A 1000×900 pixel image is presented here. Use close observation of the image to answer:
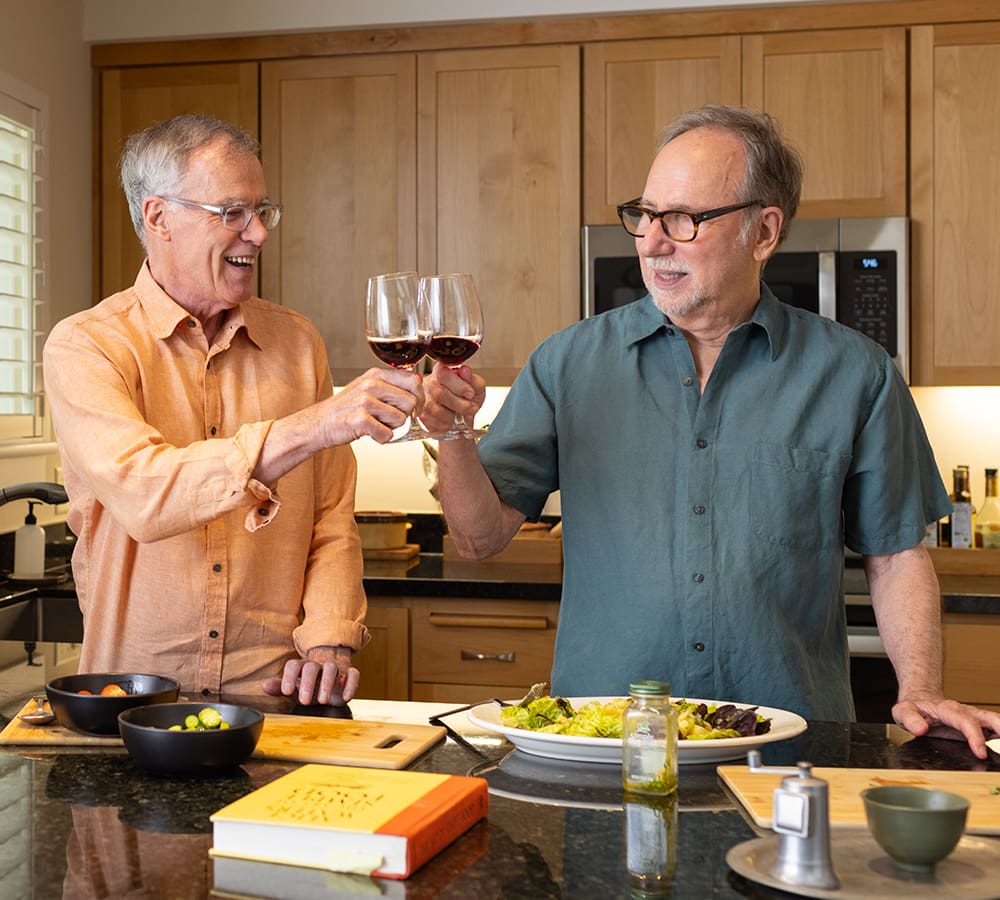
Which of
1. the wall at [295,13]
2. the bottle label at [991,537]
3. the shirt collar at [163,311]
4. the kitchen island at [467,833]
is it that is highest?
the wall at [295,13]

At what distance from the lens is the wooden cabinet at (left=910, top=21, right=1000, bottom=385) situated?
3.58m

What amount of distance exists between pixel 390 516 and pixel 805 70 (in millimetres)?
1744

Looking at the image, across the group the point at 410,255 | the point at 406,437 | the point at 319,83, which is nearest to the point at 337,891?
the point at 406,437

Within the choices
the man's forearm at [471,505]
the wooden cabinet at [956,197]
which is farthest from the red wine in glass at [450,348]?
the wooden cabinet at [956,197]

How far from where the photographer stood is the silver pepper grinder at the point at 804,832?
3.65ft

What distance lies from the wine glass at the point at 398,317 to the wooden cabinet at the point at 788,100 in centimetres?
229

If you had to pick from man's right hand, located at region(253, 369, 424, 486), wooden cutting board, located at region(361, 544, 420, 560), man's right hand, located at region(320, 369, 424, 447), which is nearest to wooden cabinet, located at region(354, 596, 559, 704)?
wooden cutting board, located at region(361, 544, 420, 560)

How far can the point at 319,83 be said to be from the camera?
3.91 m

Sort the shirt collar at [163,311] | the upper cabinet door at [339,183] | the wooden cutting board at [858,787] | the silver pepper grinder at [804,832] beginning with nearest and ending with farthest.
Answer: the silver pepper grinder at [804,832], the wooden cutting board at [858,787], the shirt collar at [163,311], the upper cabinet door at [339,183]

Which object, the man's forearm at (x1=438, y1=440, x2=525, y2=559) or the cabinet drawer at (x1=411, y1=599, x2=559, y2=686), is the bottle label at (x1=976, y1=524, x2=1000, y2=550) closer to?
the cabinet drawer at (x1=411, y1=599, x2=559, y2=686)

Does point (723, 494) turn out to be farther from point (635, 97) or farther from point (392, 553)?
point (635, 97)

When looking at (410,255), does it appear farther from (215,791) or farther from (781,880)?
(781,880)

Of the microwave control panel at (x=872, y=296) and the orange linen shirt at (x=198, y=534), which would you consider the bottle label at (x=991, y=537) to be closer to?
the microwave control panel at (x=872, y=296)

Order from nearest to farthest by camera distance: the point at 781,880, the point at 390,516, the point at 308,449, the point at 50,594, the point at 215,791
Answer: the point at 781,880
the point at 215,791
the point at 308,449
the point at 50,594
the point at 390,516
